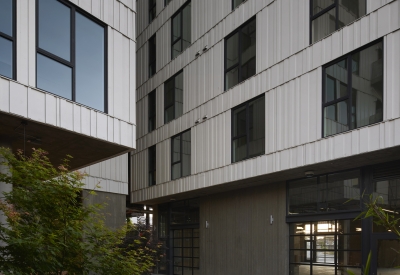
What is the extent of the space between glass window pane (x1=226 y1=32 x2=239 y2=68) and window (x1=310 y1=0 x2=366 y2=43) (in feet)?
12.4

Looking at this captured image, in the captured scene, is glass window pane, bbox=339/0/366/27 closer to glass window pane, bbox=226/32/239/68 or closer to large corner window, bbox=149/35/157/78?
glass window pane, bbox=226/32/239/68

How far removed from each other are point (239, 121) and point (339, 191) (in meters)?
4.51

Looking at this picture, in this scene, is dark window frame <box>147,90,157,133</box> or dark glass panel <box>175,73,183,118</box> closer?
dark glass panel <box>175,73,183,118</box>

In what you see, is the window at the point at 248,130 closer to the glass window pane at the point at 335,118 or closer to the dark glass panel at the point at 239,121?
the dark glass panel at the point at 239,121

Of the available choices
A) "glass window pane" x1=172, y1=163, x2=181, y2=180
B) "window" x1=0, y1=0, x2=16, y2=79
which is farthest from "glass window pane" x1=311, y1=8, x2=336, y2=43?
"glass window pane" x1=172, y1=163, x2=181, y2=180

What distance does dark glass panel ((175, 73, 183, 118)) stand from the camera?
19234mm

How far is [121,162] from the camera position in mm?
19484

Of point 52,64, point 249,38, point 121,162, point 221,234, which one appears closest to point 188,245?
point 221,234

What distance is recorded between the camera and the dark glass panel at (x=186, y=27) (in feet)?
62.1

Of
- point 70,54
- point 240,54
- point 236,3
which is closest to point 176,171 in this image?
point 240,54

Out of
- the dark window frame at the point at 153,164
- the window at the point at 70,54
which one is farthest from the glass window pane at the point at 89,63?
the dark window frame at the point at 153,164

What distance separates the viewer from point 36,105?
8641 mm

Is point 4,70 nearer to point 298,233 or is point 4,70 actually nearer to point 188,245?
point 298,233

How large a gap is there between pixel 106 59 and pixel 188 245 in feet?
39.6
